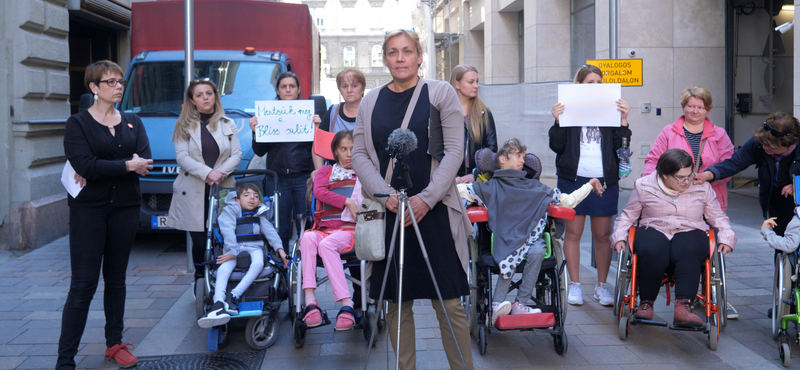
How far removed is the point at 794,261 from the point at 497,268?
6.59 ft

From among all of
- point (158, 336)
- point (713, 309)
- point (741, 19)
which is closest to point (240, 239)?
point (158, 336)

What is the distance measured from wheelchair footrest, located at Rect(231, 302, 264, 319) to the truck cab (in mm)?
3350

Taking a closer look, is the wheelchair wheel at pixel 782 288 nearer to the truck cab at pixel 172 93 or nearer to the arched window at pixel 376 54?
the truck cab at pixel 172 93

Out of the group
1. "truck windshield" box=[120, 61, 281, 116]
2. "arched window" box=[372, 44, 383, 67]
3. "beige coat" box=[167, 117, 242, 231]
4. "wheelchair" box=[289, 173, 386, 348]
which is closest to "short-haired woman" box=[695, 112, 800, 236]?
"wheelchair" box=[289, 173, 386, 348]

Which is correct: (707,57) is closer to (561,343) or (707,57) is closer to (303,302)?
(561,343)

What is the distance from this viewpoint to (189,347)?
4.99m

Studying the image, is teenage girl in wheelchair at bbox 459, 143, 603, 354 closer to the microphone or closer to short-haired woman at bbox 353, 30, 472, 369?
short-haired woman at bbox 353, 30, 472, 369

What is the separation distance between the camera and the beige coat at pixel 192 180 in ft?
18.9

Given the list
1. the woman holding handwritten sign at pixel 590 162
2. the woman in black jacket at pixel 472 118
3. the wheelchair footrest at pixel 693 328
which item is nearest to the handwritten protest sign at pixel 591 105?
the woman holding handwritten sign at pixel 590 162

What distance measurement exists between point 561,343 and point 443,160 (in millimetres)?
1815

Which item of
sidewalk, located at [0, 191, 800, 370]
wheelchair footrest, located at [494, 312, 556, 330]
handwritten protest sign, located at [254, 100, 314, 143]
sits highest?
handwritten protest sign, located at [254, 100, 314, 143]

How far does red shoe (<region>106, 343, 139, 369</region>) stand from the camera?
4562mm

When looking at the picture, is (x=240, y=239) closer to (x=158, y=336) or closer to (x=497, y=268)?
(x=158, y=336)

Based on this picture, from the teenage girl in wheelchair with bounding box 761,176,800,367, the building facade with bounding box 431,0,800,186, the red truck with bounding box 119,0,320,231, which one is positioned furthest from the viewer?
the building facade with bounding box 431,0,800,186
